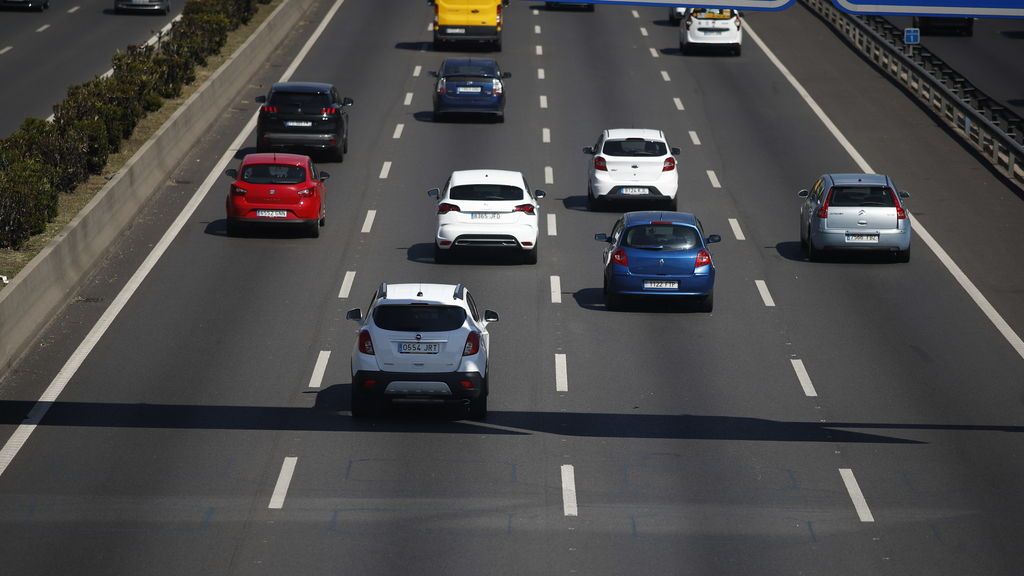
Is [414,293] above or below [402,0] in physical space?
above

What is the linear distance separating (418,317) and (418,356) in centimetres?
46

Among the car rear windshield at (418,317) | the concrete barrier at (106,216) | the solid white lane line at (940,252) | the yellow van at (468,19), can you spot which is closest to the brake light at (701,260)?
the solid white lane line at (940,252)

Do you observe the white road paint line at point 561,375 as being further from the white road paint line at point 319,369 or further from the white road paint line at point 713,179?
the white road paint line at point 713,179

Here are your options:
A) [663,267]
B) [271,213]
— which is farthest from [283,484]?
[271,213]

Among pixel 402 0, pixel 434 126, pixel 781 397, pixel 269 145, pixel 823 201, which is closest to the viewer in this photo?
pixel 781 397

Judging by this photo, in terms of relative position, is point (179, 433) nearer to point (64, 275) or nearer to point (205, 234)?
point (64, 275)

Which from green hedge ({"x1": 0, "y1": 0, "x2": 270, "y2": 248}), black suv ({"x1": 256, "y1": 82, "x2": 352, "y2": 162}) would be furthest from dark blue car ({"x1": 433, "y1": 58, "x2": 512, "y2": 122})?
green hedge ({"x1": 0, "y1": 0, "x2": 270, "y2": 248})

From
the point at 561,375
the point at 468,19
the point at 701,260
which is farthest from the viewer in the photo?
the point at 468,19

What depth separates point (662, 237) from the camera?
27203mm

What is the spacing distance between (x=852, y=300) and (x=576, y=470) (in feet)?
35.1

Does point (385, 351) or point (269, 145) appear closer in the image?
point (385, 351)

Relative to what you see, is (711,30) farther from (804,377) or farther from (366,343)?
(366,343)

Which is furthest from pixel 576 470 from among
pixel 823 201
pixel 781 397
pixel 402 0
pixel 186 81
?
pixel 402 0

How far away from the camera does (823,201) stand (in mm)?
30703
